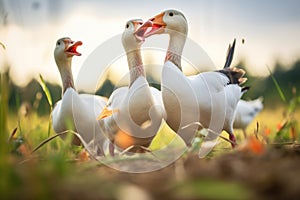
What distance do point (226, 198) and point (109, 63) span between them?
3078 mm

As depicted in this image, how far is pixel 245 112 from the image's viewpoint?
7148 mm

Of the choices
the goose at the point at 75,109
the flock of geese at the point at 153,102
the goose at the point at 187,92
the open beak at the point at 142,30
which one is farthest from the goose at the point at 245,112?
the open beak at the point at 142,30

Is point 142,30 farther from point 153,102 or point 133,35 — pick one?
point 153,102

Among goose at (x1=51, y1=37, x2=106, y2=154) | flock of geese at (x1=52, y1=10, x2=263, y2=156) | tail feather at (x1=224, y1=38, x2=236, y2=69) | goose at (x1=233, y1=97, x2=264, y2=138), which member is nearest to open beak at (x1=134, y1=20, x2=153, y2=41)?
flock of geese at (x1=52, y1=10, x2=263, y2=156)

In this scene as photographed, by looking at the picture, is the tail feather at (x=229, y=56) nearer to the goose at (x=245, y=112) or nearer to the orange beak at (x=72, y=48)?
the goose at (x=245, y=112)

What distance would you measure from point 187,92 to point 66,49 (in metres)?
1.77

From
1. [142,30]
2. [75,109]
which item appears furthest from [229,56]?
[75,109]

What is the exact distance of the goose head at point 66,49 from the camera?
5.04 m

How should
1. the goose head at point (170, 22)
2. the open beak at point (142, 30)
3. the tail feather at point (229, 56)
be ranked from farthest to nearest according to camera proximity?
the tail feather at point (229, 56)
the goose head at point (170, 22)
the open beak at point (142, 30)

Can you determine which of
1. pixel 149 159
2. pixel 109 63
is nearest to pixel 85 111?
pixel 109 63

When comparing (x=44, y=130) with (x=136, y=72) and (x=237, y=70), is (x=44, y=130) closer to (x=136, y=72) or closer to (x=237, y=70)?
(x=136, y=72)

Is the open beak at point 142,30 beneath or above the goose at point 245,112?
above

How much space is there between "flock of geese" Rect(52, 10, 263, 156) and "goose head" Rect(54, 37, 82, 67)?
0.03 feet

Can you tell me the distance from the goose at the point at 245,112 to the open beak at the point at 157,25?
261cm
